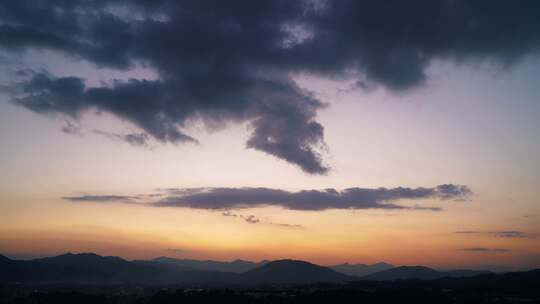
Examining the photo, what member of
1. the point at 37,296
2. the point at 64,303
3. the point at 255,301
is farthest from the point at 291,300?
the point at 37,296

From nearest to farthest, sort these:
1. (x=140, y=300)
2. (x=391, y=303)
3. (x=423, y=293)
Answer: (x=391, y=303)
(x=423, y=293)
(x=140, y=300)

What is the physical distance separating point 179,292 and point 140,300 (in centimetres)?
1354

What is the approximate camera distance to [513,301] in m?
139

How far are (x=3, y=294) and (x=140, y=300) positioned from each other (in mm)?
68040

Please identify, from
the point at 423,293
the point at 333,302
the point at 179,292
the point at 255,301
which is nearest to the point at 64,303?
the point at 179,292

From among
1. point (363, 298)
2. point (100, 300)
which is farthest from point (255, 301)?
point (100, 300)

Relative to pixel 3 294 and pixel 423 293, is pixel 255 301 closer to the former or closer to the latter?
pixel 423 293

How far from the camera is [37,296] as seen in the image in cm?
16962

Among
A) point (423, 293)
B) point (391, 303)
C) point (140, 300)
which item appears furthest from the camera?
point (140, 300)

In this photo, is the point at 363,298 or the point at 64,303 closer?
the point at 363,298

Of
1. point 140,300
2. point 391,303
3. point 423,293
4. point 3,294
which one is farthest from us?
point 3,294

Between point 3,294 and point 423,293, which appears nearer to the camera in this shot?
point 423,293

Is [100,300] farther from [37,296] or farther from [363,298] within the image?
[363,298]

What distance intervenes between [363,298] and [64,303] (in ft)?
314
